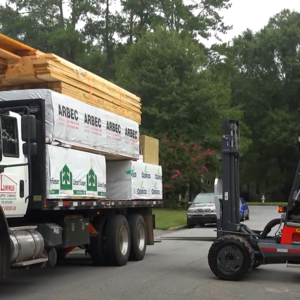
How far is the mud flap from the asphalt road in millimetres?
682

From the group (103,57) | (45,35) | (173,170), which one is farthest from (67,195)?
(103,57)

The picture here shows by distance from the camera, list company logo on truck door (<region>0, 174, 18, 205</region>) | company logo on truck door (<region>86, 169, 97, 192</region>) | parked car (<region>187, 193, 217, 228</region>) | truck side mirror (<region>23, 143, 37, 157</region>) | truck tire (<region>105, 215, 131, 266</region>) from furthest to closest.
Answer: parked car (<region>187, 193, 217, 228</region>) → truck tire (<region>105, 215, 131, 266</region>) → company logo on truck door (<region>86, 169, 97, 192</region>) → truck side mirror (<region>23, 143, 37, 157</region>) → company logo on truck door (<region>0, 174, 18, 205</region>)

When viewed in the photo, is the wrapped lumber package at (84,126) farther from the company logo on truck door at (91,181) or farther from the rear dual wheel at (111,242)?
the rear dual wheel at (111,242)

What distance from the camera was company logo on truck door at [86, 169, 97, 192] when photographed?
1077 centimetres

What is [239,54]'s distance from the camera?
2414 inches

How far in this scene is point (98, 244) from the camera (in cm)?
1220

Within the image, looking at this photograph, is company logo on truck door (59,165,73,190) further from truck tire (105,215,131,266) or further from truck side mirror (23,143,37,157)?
truck tire (105,215,131,266)

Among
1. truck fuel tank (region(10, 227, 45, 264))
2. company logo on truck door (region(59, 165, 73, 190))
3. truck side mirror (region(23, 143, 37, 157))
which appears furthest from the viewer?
company logo on truck door (region(59, 165, 73, 190))

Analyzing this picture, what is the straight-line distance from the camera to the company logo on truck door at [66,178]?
31.9 feet

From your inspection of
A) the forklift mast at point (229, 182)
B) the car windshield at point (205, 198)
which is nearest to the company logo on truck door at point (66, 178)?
the forklift mast at point (229, 182)

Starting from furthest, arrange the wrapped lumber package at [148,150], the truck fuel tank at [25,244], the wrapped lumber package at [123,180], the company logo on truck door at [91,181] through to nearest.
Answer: the wrapped lumber package at [148,150] < the wrapped lumber package at [123,180] < the company logo on truck door at [91,181] < the truck fuel tank at [25,244]

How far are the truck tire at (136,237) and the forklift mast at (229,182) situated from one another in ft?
8.56

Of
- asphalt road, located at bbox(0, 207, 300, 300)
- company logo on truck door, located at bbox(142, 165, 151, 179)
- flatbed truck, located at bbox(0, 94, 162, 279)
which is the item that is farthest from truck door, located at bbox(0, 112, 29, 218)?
company logo on truck door, located at bbox(142, 165, 151, 179)

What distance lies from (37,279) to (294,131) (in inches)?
1911
